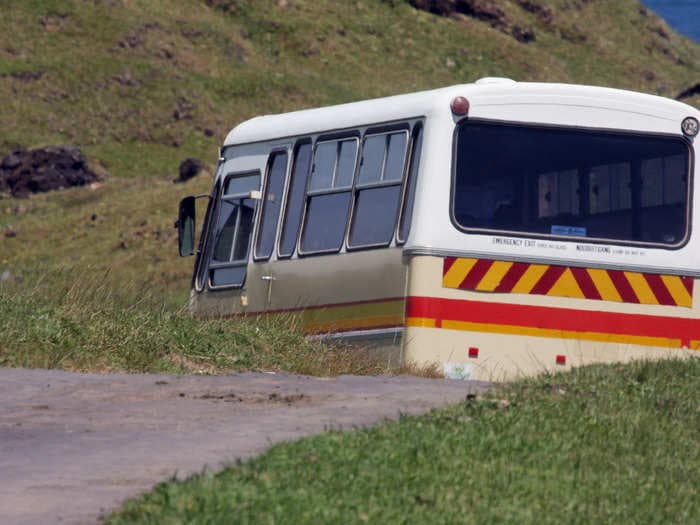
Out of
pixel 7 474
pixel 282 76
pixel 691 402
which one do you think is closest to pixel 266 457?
pixel 7 474

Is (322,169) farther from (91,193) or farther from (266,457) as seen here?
(91,193)

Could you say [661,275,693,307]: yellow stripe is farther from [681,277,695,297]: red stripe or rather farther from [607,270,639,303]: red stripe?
[607,270,639,303]: red stripe

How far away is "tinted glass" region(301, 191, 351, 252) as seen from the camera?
Result: 1455cm

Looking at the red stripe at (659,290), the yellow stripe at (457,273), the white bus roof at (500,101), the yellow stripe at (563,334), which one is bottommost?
the yellow stripe at (563,334)

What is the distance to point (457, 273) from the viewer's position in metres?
13.4

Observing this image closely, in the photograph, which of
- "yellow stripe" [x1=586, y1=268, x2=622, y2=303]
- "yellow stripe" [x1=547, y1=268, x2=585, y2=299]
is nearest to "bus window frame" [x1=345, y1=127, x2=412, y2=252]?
"yellow stripe" [x1=547, y1=268, x2=585, y2=299]

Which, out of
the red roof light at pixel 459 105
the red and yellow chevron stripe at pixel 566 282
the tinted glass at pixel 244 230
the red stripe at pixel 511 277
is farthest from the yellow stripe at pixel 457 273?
the tinted glass at pixel 244 230

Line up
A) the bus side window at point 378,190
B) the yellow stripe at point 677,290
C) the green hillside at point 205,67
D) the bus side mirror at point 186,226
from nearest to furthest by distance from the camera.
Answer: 1. the yellow stripe at point 677,290
2. the bus side window at point 378,190
3. the bus side mirror at point 186,226
4. the green hillside at point 205,67

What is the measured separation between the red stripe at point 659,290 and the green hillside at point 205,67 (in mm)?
35981

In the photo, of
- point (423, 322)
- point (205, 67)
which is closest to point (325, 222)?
point (423, 322)

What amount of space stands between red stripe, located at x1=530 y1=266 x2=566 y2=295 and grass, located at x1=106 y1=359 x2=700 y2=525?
11.9ft

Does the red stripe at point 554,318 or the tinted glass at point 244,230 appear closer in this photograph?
the red stripe at point 554,318

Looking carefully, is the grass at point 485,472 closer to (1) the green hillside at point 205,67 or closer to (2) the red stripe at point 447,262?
(2) the red stripe at point 447,262

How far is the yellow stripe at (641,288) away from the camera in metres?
13.8
